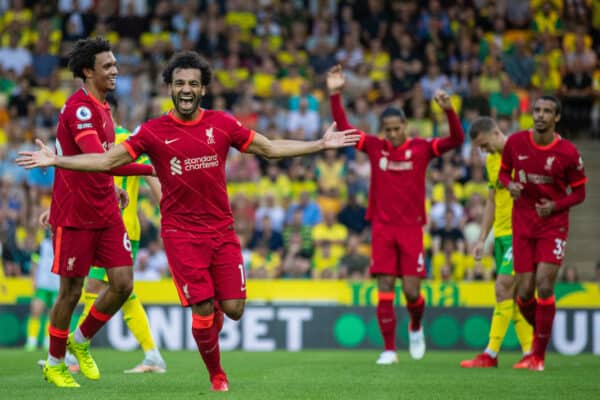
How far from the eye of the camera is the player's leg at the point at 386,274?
40.8 ft

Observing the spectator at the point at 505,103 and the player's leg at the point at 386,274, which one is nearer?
the player's leg at the point at 386,274

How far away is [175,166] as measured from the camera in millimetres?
8555

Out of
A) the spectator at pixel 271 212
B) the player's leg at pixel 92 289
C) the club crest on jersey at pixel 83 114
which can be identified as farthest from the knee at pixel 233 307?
Answer: the spectator at pixel 271 212

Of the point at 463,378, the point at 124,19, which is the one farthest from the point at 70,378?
the point at 124,19

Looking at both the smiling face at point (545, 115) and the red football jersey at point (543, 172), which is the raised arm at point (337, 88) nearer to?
the red football jersey at point (543, 172)

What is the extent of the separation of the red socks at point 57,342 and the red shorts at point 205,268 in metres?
1.29

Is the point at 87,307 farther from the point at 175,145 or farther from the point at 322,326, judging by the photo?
the point at 322,326

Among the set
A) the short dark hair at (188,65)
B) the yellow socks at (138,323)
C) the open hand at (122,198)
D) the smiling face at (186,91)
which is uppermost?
the short dark hair at (188,65)

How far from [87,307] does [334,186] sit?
9.77m

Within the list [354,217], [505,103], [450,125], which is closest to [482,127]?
[450,125]

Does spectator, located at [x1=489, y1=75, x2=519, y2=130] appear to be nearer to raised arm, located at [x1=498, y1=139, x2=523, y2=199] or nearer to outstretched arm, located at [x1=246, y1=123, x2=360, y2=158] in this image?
raised arm, located at [x1=498, y1=139, x2=523, y2=199]

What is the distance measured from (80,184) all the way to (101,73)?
3.17 ft

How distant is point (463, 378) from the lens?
1016cm

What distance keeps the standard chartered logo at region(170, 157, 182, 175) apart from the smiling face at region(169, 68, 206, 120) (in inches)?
13.3
